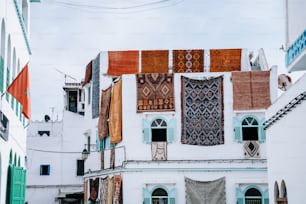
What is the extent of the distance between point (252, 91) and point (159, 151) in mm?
4057

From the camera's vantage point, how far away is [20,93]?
36.6 feet

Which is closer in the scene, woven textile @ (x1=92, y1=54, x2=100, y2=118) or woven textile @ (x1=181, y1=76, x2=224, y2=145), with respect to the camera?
woven textile @ (x1=181, y1=76, x2=224, y2=145)

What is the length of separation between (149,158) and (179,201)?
1.90 meters

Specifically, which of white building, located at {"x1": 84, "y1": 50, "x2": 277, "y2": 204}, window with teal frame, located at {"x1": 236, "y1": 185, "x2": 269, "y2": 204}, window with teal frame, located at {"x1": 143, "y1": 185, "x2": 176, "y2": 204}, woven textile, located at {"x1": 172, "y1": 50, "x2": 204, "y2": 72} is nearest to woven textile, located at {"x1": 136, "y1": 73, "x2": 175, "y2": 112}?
white building, located at {"x1": 84, "y1": 50, "x2": 277, "y2": 204}

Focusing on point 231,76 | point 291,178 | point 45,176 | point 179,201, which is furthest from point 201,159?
point 45,176

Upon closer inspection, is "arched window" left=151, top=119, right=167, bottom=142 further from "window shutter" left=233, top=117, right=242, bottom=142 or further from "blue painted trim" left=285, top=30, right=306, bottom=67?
"blue painted trim" left=285, top=30, right=306, bottom=67

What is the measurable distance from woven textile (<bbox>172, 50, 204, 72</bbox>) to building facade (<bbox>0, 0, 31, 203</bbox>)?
8.73 metres

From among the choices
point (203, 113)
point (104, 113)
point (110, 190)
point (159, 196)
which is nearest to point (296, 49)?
point (203, 113)

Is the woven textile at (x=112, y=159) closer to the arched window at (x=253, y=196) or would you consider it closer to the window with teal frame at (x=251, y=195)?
the window with teal frame at (x=251, y=195)

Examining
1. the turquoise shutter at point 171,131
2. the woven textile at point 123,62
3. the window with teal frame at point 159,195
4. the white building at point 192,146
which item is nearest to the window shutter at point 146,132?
the white building at point 192,146

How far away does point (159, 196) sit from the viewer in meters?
20.2

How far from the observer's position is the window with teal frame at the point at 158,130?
20359 mm

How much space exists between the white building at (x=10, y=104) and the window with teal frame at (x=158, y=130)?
20.5 feet

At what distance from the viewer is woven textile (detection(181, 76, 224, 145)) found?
20.3 meters
